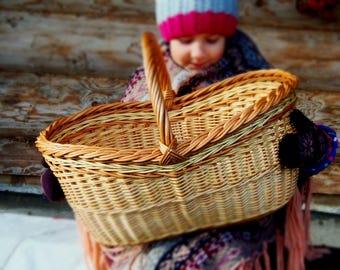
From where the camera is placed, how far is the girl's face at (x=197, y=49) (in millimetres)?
1369

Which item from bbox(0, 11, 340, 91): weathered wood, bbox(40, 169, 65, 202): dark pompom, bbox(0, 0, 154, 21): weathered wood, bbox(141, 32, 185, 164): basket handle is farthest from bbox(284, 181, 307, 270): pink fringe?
bbox(0, 0, 154, 21): weathered wood

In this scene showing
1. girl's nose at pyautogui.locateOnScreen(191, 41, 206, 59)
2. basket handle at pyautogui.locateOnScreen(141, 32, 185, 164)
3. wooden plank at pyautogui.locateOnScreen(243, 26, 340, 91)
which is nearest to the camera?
basket handle at pyautogui.locateOnScreen(141, 32, 185, 164)

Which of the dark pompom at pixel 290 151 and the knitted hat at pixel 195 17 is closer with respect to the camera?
the dark pompom at pixel 290 151

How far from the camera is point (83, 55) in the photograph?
2051 mm

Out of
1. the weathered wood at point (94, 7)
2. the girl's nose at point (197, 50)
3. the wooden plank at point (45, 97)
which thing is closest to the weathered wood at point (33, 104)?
the wooden plank at point (45, 97)

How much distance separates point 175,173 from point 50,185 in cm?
34

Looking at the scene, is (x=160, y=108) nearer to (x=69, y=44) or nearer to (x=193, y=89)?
(x=193, y=89)

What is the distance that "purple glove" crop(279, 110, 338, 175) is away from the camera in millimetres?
1062

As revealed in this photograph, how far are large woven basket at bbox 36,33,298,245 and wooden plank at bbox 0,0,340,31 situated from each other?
2.67ft

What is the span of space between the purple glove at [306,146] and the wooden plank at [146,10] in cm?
88

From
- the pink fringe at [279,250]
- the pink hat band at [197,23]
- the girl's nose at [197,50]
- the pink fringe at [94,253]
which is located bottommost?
the pink fringe at [94,253]

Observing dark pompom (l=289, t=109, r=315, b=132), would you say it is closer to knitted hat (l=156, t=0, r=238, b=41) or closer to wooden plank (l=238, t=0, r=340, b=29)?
knitted hat (l=156, t=0, r=238, b=41)

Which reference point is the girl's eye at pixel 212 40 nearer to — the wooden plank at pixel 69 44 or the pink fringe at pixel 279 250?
the pink fringe at pixel 279 250

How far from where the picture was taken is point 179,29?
1372 millimetres
